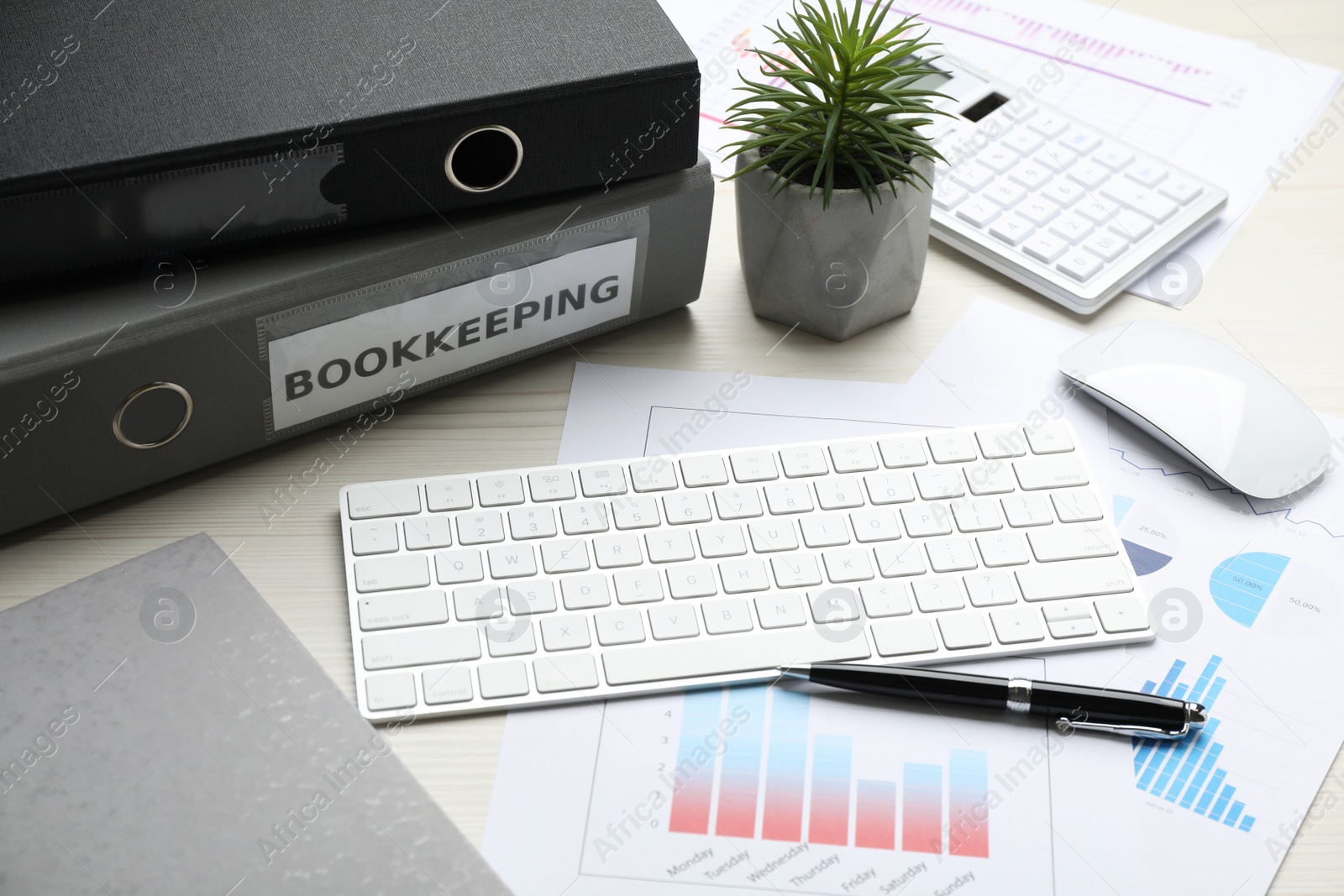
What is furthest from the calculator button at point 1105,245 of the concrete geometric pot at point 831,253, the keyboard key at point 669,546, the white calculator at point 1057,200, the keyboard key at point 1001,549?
the keyboard key at point 669,546

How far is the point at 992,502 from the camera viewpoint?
571mm

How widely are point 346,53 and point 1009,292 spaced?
1.34ft

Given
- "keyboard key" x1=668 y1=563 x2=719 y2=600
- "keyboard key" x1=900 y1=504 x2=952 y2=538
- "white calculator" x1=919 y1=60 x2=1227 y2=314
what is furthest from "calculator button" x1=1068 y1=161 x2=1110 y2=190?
"keyboard key" x1=668 y1=563 x2=719 y2=600

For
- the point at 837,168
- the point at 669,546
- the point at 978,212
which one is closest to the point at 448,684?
the point at 669,546

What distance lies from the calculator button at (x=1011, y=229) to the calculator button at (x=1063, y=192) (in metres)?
0.03

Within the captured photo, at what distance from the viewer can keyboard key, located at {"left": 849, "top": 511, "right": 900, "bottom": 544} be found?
1.82 ft

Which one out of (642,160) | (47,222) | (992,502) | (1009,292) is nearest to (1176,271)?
(1009,292)

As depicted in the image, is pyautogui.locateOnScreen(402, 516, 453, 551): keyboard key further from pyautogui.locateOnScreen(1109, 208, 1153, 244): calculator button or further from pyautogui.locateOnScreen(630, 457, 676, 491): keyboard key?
pyautogui.locateOnScreen(1109, 208, 1153, 244): calculator button

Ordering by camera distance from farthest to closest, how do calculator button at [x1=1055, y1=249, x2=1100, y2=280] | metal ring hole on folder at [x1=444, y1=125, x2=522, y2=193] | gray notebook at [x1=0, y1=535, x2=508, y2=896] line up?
calculator button at [x1=1055, y1=249, x2=1100, y2=280] < metal ring hole on folder at [x1=444, y1=125, x2=522, y2=193] < gray notebook at [x1=0, y1=535, x2=508, y2=896]

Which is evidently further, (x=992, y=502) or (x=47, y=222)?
(x=992, y=502)

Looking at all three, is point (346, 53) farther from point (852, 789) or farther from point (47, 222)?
point (852, 789)

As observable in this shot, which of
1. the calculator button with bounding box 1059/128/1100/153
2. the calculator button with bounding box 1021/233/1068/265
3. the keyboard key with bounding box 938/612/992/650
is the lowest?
the keyboard key with bounding box 938/612/992/650

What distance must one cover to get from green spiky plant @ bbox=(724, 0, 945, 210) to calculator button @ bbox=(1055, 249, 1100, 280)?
0.14 meters

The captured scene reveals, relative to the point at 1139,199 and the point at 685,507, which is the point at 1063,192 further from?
the point at 685,507
